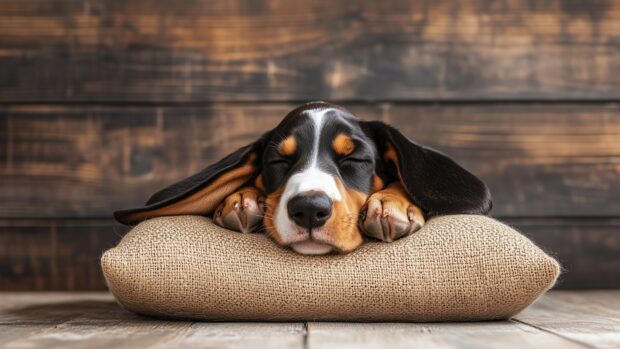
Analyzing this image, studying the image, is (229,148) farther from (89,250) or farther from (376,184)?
(376,184)

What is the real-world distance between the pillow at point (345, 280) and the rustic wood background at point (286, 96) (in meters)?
1.44

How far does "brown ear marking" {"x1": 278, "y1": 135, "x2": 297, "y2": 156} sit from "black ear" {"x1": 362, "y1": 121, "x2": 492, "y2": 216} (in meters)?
0.38

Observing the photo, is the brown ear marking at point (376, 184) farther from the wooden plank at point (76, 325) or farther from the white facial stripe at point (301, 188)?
the wooden plank at point (76, 325)

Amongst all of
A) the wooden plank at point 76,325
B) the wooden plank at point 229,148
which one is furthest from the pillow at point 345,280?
the wooden plank at point 229,148

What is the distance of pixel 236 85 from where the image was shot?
385 centimetres

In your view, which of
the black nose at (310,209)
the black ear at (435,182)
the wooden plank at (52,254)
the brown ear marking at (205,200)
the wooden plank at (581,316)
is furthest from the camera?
the wooden plank at (52,254)

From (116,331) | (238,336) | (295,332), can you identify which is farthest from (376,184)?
(116,331)

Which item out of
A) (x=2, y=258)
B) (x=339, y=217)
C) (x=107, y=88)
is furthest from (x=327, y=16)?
(x=2, y=258)

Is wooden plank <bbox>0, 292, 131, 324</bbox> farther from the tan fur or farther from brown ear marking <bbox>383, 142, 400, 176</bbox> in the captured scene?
brown ear marking <bbox>383, 142, 400, 176</bbox>

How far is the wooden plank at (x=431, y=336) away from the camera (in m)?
1.93

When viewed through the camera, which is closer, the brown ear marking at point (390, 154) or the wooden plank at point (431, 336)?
the wooden plank at point (431, 336)

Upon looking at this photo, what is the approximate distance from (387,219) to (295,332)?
0.55 metres

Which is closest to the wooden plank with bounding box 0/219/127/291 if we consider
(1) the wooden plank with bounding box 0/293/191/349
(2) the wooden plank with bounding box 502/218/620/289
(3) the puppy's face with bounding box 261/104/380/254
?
(1) the wooden plank with bounding box 0/293/191/349

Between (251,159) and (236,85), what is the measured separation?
102 cm
